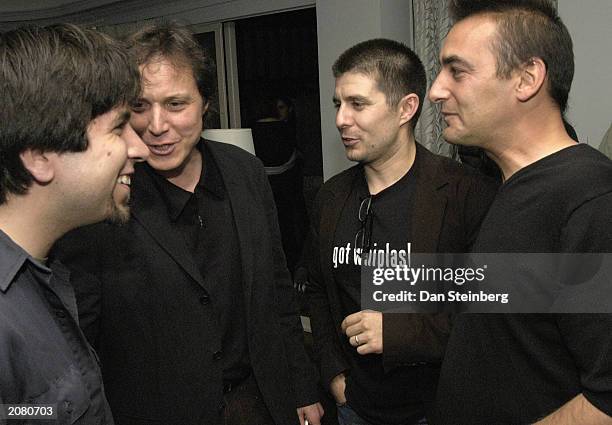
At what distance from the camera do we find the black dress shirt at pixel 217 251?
1.54 meters

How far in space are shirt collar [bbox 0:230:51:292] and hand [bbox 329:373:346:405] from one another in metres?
1.14

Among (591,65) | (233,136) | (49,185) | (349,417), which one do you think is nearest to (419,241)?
(349,417)

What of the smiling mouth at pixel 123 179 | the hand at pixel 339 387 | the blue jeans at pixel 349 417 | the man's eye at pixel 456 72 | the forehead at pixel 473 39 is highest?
the forehead at pixel 473 39

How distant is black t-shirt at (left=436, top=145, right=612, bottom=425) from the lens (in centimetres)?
101

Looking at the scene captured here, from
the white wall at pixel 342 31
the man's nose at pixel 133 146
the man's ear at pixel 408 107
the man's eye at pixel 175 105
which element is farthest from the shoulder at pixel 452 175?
the white wall at pixel 342 31

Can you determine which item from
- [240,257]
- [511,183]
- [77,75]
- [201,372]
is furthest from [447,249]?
[77,75]

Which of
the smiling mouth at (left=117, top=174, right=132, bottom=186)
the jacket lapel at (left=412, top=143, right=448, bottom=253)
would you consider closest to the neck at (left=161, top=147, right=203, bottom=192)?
the smiling mouth at (left=117, top=174, right=132, bottom=186)

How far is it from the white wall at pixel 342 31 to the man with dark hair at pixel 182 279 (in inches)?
96.1

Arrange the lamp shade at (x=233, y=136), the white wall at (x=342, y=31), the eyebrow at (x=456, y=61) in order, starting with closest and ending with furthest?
the eyebrow at (x=456, y=61)
the lamp shade at (x=233, y=136)
the white wall at (x=342, y=31)

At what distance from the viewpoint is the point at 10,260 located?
0.88 m

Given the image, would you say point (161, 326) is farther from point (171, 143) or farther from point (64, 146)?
point (64, 146)

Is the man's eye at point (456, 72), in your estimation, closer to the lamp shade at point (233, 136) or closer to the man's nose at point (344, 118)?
the man's nose at point (344, 118)

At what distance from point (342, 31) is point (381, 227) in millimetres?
2681

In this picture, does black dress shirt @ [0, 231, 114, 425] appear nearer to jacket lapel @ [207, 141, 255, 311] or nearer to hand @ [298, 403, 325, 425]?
jacket lapel @ [207, 141, 255, 311]
